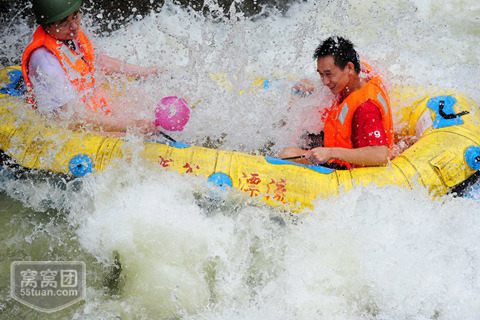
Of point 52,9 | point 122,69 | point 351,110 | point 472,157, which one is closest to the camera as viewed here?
point 52,9

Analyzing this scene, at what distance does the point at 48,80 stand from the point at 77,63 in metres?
0.35

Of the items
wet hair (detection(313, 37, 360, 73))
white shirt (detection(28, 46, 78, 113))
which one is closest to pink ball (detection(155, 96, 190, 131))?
white shirt (detection(28, 46, 78, 113))

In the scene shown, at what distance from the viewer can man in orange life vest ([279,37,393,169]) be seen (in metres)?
3.01

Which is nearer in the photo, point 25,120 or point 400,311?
point 400,311

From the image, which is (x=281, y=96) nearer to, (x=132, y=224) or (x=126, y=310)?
(x=132, y=224)

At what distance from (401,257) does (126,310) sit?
6.52 feet

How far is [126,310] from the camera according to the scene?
2873 millimetres

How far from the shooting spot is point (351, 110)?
3.11 m

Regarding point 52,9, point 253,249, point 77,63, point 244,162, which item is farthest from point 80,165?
point 253,249

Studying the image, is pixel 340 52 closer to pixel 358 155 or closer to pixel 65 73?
pixel 358 155

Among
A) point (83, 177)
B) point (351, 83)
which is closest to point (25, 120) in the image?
point (83, 177)

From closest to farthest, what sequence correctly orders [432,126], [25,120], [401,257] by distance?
1. [401,257]
2. [25,120]
3. [432,126]

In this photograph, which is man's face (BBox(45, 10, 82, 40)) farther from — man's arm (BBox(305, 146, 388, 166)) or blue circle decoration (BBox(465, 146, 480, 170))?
blue circle decoration (BBox(465, 146, 480, 170))

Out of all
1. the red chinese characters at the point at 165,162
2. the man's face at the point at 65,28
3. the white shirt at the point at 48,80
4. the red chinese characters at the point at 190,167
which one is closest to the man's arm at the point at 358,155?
the red chinese characters at the point at 190,167
